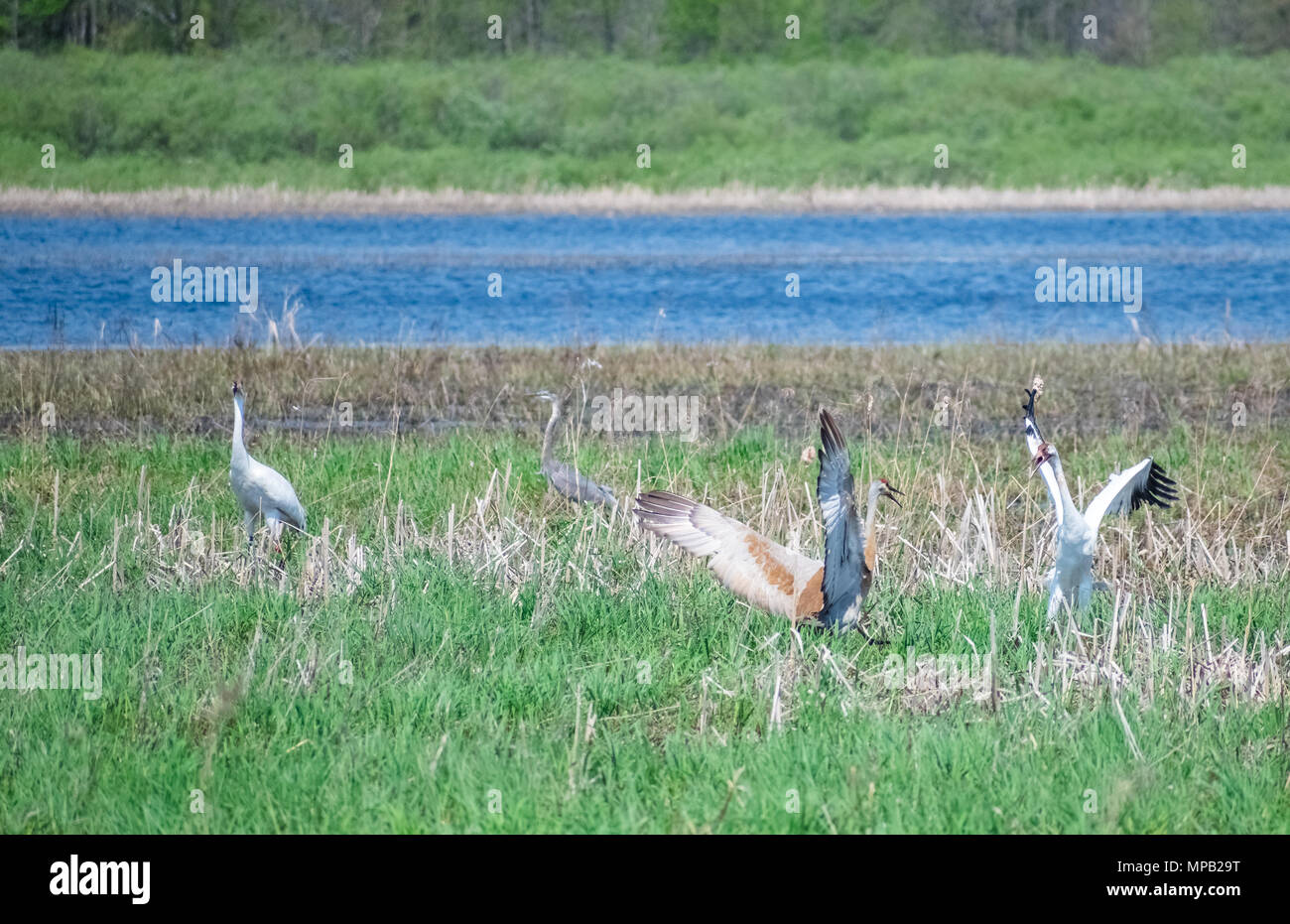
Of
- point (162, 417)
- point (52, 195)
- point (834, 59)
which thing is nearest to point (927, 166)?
point (834, 59)

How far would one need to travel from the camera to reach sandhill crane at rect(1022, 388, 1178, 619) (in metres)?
5.39

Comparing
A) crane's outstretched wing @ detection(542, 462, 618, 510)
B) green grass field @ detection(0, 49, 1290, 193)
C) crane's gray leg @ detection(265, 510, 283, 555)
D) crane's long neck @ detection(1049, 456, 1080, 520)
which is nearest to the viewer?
crane's long neck @ detection(1049, 456, 1080, 520)

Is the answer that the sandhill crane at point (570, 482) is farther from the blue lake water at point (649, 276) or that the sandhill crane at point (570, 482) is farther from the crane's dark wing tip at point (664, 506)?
the blue lake water at point (649, 276)

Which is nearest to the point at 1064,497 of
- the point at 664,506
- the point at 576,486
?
the point at 664,506

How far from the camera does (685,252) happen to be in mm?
28656

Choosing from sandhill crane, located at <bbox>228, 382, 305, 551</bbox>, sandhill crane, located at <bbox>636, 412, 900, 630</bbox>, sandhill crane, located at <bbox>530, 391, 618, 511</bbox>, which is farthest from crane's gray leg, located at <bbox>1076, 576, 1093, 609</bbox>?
sandhill crane, located at <bbox>228, 382, 305, 551</bbox>

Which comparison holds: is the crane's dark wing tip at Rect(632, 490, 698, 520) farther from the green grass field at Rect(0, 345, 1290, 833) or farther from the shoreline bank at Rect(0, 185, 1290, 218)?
the shoreline bank at Rect(0, 185, 1290, 218)

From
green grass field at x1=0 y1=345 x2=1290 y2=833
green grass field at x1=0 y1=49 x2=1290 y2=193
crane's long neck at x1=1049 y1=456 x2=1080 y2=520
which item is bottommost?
green grass field at x1=0 y1=345 x2=1290 y2=833

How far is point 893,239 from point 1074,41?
89.7 ft

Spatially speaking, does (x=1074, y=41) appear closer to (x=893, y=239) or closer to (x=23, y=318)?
(x=893, y=239)

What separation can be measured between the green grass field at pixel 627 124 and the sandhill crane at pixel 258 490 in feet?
106

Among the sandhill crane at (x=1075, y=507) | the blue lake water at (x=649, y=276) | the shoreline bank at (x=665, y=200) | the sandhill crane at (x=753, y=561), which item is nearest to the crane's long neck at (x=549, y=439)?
the sandhill crane at (x=753, y=561)

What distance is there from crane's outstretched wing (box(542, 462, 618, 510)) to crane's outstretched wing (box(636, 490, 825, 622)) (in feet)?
5.68

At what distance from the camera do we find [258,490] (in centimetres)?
680
